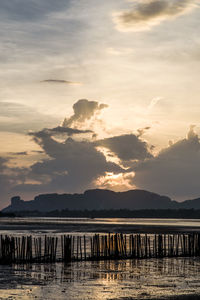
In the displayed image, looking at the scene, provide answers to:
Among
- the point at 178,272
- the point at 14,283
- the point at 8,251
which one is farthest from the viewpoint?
the point at 8,251

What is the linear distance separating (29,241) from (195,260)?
1315 cm

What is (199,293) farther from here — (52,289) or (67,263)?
(67,263)

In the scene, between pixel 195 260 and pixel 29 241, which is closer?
pixel 29 241

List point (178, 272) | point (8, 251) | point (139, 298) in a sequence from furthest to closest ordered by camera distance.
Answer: point (8, 251), point (178, 272), point (139, 298)

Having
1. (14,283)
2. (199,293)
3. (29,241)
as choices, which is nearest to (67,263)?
(29,241)

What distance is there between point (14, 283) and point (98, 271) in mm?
6730

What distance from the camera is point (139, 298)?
20891mm

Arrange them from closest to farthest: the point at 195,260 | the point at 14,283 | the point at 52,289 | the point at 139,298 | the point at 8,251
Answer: the point at 139,298 < the point at 52,289 < the point at 14,283 < the point at 8,251 < the point at 195,260

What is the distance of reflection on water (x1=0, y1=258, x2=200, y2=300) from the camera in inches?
867

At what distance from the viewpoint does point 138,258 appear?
38.2 metres

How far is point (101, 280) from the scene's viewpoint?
2623 centimetres

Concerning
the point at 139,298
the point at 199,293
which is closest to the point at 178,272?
the point at 199,293

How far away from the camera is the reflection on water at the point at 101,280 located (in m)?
22.0

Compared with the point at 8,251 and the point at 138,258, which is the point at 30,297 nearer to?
the point at 8,251
